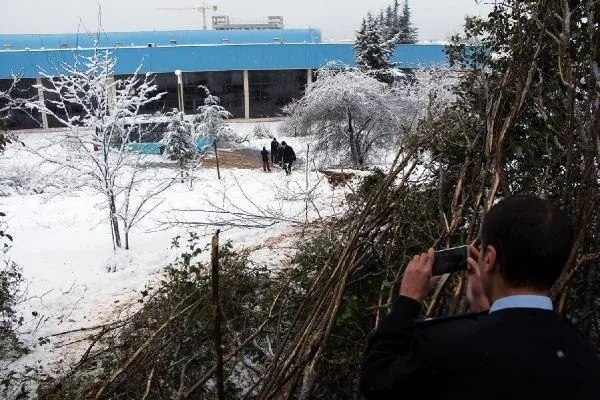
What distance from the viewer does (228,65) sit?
123ft

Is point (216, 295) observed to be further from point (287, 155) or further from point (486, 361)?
point (287, 155)

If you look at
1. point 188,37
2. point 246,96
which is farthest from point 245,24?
point 246,96

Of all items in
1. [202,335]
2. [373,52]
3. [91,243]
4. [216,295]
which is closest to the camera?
[216,295]

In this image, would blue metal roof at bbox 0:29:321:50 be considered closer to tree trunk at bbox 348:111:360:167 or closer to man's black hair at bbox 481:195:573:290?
tree trunk at bbox 348:111:360:167

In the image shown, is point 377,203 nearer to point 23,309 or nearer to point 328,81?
point 23,309

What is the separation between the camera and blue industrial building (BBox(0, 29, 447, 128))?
35.1m

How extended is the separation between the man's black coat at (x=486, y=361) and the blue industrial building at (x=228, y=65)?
34870mm

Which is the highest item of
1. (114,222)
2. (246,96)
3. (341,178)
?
(246,96)

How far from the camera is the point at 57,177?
15.5 meters

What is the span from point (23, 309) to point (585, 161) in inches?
367

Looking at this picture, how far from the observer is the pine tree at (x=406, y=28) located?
39469 millimetres

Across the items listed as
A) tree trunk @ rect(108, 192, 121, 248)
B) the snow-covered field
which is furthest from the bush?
tree trunk @ rect(108, 192, 121, 248)

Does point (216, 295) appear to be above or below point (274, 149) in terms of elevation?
above

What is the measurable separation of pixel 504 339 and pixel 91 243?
46.7 feet
